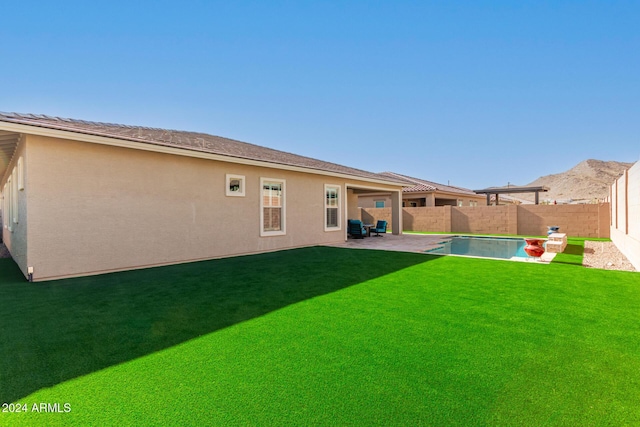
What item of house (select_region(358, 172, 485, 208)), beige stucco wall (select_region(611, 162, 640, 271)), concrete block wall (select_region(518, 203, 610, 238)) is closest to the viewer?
beige stucco wall (select_region(611, 162, 640, 271))

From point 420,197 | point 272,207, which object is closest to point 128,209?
point 272,207

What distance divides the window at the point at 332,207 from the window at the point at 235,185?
4.35 metres

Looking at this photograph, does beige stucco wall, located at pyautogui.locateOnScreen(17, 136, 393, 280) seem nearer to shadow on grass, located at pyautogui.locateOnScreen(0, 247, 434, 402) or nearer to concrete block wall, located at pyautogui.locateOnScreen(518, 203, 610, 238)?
shadow on grass, located at pyautogui.locateOnScreen(0, 247, 434, 402)

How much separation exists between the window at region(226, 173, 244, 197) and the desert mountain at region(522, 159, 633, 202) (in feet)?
306

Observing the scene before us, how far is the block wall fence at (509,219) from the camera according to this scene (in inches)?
627

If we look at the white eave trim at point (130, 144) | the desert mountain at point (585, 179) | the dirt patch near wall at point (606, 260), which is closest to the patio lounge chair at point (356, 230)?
the white eave trim at point (130, 144)

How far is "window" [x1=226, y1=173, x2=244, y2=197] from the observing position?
9.98 m

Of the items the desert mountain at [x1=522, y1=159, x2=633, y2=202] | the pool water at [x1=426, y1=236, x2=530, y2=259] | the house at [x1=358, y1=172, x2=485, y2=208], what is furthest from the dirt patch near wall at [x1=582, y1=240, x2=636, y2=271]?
the desert mountain at [x1=522, y1=159, x2=633, y2=202]

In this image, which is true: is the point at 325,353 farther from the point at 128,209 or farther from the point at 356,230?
the point at 356,230

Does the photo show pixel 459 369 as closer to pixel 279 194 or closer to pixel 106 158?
pixel 106 158

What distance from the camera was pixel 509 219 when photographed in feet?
59.8

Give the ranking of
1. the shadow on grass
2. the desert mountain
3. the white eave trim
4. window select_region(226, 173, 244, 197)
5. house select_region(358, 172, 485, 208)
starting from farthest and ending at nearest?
the desert mountain → house select_region(358, 172, 485, 208) → window select_region(226, 173, 244, 197) → the white eave trim → the shadow on grass

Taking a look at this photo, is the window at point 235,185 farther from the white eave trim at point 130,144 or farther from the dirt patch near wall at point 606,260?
the dirt patch near wall at point 606,260

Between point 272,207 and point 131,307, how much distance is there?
22.7 ft
